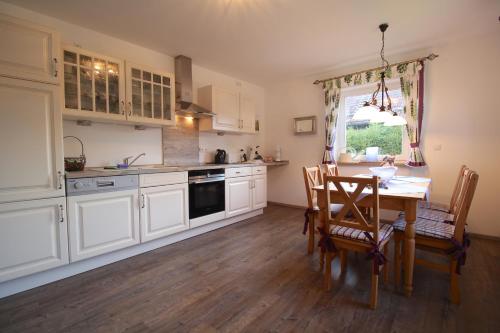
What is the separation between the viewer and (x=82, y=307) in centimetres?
171

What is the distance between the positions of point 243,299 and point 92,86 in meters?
2.42

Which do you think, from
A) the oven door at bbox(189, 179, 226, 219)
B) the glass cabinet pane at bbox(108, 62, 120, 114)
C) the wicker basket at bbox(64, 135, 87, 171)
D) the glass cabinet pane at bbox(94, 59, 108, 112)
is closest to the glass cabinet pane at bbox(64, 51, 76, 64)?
the glass cabinet pane at bbox(94, 59, 108, 112)

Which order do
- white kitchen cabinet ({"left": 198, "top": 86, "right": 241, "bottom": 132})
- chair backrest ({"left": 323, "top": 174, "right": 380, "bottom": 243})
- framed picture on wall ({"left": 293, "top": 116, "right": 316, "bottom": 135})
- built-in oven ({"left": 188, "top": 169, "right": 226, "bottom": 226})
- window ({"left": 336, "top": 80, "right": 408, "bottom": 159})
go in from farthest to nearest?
framed picture on wall ({"left": 293, "top": 116, "right": 316, "bottom": 135})
white kitchen cabinet ({"left": 198, "top": 86, "right": 241, "bottom": 132})
window ({"left": 336, "top": 80, "right": 408, "bottom": 159})
built-in oven ({"left": 188, "top": 169, "right": 226, "bottom": 226})
chair backrest ({"left": 323, "top": 174, "right": 380, "bottom": 243})

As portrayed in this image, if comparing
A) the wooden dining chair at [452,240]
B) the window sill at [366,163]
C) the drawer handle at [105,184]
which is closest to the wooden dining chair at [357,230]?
the wooden dining chair at [452,240]

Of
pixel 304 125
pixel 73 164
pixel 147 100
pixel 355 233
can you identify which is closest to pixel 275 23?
pixel 147 100

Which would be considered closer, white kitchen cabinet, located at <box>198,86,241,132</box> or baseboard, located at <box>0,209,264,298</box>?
baseboard, located at <box>0,209,264,298</box>

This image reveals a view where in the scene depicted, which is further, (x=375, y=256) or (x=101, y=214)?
(x=101, y=214)

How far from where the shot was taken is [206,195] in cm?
322

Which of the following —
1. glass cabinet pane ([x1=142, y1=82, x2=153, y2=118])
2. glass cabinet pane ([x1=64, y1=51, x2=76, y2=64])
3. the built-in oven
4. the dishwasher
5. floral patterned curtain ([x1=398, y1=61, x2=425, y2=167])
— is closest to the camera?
the dishwasher

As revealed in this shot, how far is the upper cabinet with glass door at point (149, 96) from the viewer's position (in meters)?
2.68

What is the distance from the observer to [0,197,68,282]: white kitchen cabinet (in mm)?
1779

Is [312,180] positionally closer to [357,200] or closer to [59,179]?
[357,200]

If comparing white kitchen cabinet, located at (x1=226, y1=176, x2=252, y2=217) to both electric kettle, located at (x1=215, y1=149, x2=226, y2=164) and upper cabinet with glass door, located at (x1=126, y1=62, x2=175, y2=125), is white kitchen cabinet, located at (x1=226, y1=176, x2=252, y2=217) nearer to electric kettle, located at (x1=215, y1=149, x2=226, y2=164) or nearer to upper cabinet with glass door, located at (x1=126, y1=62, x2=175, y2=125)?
electric kettle, located at (x1=215, y1=149, x2=226, y2=164)

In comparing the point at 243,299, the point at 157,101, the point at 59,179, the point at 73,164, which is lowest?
the point at 243,299
